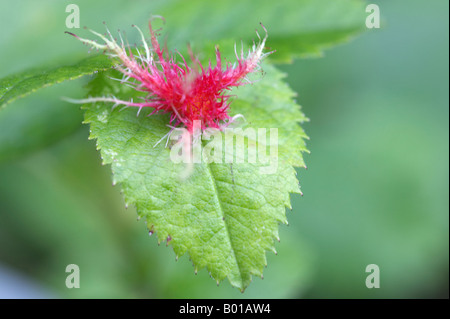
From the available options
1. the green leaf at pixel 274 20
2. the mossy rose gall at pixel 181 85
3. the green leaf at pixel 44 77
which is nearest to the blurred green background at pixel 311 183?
the green leaf at pixel 274 20

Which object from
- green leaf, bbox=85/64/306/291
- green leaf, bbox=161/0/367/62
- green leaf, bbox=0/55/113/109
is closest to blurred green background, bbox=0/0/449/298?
green leaf, bbox=161/0/367/62

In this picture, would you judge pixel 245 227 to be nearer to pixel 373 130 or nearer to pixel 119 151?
pixel 119 151

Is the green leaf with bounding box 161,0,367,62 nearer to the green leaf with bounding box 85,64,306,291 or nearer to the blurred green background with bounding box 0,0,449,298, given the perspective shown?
the blurred green background with bounding box 0,0,449,298

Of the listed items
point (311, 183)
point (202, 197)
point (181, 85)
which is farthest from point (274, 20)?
point (311, 183)

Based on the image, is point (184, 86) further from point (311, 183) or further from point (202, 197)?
point (311, 183)

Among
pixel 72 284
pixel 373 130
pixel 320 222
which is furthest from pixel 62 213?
pixel 373 130
